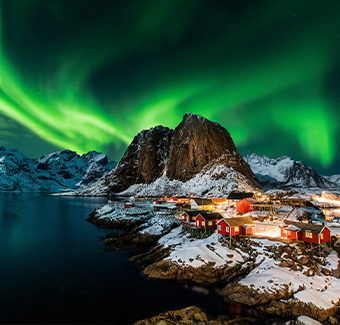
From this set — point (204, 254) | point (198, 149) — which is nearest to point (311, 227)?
point (204, 254)

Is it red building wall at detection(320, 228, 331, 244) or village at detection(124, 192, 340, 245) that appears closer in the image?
red building wall at detection(320, 228, 331, 244)

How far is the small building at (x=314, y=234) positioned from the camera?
93.2ft

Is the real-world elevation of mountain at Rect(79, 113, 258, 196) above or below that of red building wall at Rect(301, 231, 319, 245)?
above

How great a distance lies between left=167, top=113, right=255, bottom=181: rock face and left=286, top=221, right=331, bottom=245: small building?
123 m

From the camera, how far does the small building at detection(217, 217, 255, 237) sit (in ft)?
109

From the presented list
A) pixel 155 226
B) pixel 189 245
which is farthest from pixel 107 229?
pixel 189 245

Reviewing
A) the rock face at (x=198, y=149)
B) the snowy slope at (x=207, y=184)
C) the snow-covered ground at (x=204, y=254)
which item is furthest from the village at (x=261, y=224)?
the rock face at (x=198, y=149)

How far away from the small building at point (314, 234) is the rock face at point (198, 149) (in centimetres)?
12281

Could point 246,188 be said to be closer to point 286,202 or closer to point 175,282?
point 286,202

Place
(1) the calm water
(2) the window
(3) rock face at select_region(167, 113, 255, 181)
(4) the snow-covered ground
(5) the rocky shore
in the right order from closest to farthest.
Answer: (5) the rocky shore < (1) the calm water < (4) the snow-covered ground < (2) the window < (3) rock face at select_region(167, 113, 255, 181)

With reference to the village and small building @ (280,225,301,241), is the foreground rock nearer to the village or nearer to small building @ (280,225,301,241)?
the village

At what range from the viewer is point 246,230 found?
33719 millimetres

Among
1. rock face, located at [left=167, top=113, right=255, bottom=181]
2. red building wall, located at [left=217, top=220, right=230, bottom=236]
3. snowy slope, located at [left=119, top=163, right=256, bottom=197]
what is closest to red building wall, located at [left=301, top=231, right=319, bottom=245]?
red building wall, located at [left=217, top=220, right=230, bottom=236]

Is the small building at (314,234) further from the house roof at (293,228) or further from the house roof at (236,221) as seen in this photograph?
the house roof at (236,221)
